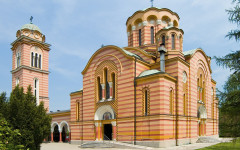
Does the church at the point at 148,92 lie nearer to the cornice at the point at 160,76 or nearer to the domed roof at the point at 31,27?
the cornice at the point at 160,76

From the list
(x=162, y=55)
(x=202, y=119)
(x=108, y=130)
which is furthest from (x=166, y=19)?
(x=108, y=130)

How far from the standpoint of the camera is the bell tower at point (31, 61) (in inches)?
1348

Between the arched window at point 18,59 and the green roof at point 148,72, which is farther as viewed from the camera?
the arched window at point 18,59

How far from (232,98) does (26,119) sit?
34.9 ft

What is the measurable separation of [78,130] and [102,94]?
561 centimetres

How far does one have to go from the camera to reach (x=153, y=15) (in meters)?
27.1

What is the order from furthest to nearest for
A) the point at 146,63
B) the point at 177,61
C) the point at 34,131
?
the point at 146,63, the point at 177,61, the point at 34,131

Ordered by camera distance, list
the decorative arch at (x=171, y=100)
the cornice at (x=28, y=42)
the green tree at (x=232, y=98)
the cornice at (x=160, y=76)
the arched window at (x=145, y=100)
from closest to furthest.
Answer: the green tree at (x=232, y=98) < the cornice at (x=160, y=76) < the arched window at (x=145, y=100) < the decorative arch at (x=171, y=100) < the cornice at (x=28, y=42)

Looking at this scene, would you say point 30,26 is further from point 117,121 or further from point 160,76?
point 160,76

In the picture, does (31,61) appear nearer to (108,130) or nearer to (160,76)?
(108,130)

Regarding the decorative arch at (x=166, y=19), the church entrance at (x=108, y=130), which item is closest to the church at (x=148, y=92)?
the church entrance at (x=108, y=130)

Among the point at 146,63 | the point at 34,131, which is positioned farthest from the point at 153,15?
the point at 34,131

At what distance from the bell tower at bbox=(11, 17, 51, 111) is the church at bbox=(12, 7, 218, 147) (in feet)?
26.8

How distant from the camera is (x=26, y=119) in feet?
42.3
